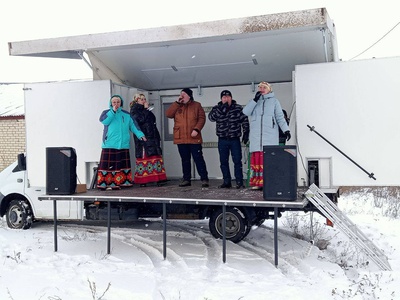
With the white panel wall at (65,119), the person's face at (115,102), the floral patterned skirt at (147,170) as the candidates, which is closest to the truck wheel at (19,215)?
the white panel wall at (65,119)

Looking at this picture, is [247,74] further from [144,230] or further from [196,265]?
[196,265]

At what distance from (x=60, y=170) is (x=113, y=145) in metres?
1.02

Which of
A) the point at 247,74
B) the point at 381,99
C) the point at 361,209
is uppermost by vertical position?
the point at 247,74

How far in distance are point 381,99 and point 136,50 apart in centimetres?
A: 370

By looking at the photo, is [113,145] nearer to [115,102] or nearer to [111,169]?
[111,169]

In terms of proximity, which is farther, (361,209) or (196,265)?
(361,209)

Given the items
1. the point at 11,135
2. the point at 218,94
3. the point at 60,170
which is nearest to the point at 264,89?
the point at 218,94

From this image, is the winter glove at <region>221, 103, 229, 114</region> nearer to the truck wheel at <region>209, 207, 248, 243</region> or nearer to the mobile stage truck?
the mobile stage truck

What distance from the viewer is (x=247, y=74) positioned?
27.5 ft

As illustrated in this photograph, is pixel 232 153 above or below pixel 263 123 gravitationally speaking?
below

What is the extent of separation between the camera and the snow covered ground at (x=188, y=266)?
485 cm

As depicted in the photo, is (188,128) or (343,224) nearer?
(343,224)

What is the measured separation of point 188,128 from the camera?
7.68 m

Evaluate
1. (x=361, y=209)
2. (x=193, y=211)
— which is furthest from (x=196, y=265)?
(x=361, y=209)
